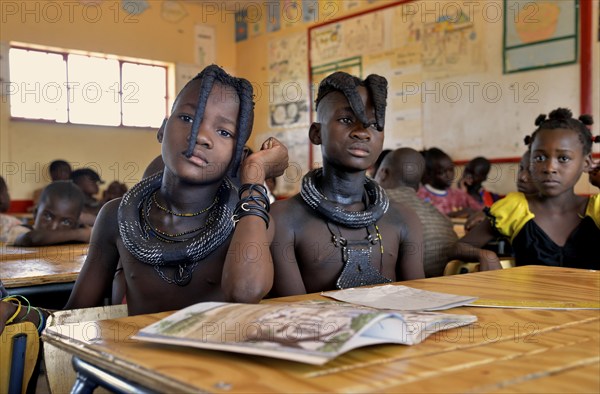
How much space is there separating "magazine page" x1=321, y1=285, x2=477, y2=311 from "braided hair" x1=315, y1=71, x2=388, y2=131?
592 mm

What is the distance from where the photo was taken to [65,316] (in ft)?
4.39

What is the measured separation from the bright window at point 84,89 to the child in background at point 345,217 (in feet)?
18.6

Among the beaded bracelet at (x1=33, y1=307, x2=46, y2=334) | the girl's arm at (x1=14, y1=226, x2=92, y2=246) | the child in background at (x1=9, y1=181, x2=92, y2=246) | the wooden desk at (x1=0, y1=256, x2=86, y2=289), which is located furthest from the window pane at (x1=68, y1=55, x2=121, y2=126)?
the beaded bracelet at (x1=33, y1=307, x2=46, y2=334)

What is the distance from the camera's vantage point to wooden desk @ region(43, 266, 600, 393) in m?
0.68

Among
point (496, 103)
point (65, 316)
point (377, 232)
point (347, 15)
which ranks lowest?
point (65, 316)

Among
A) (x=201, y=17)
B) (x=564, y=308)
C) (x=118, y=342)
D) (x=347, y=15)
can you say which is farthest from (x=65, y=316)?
(x=201, y=17)

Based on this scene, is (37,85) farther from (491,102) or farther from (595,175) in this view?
(595,175)

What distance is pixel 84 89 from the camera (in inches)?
304

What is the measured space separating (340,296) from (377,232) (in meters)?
0.54

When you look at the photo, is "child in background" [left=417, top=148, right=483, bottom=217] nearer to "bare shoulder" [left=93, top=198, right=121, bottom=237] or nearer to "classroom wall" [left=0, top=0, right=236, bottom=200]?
"classroom wall" [left=0, top=0, right=236, bottom=200]

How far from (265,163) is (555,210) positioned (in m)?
1.58

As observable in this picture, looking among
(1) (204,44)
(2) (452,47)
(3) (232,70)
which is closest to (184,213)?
(2) (452,47)

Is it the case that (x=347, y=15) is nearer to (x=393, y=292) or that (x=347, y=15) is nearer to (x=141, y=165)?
(x=141, y=165)

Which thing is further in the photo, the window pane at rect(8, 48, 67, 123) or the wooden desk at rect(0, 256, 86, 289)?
the window pane at rect(8, 48, 67, 123)
